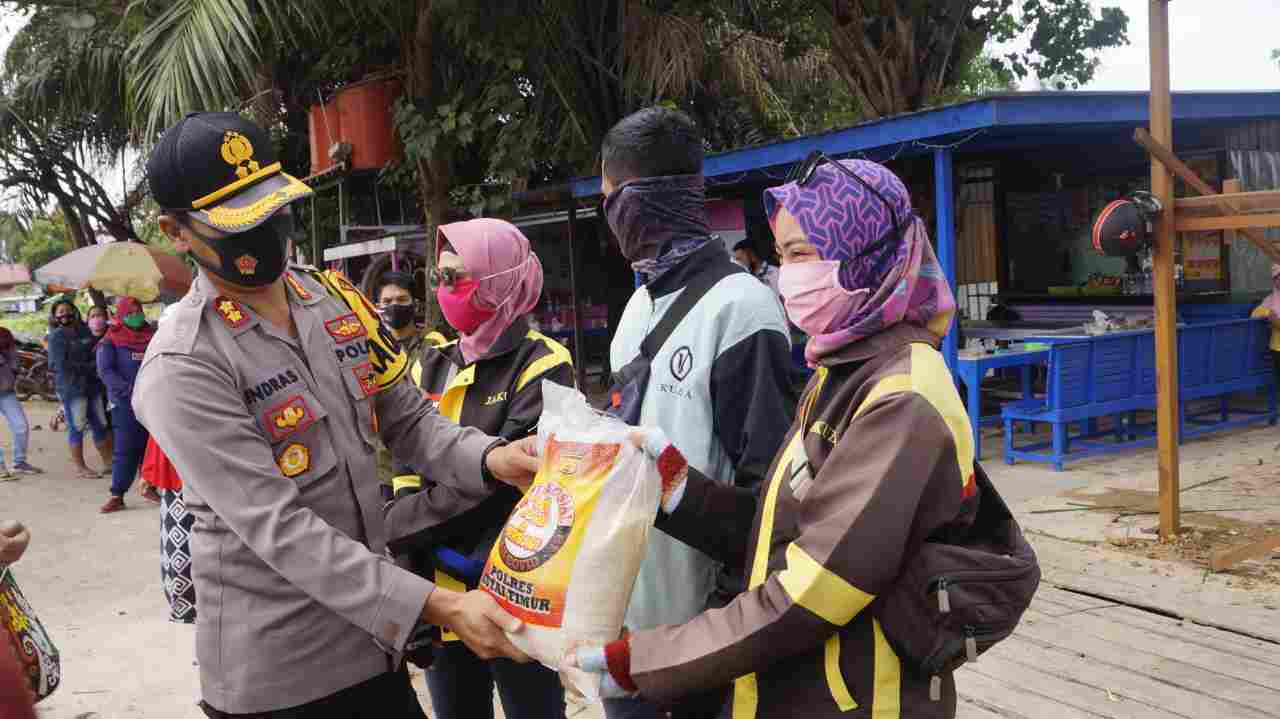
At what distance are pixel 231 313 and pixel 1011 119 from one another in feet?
22.5

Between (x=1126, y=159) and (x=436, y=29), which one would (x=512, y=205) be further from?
(x=1126, y=159)

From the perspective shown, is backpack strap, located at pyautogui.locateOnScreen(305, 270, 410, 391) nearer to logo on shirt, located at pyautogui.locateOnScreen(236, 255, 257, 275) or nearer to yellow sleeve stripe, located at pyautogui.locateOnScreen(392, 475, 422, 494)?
logo on shirt, located at pyautogui.locateOnScreen(236, 255, 257, 275)

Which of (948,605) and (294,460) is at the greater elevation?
(294,460)

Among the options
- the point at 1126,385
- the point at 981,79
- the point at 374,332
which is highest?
the point at 981,79

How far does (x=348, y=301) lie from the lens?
2.27 meters

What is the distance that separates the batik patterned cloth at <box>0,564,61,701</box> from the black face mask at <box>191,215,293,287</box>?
0.92 meters

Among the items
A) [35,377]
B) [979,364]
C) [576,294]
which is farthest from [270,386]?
[35,377]

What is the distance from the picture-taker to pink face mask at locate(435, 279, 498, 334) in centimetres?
294

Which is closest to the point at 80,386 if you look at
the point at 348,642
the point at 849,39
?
the point at 849,39

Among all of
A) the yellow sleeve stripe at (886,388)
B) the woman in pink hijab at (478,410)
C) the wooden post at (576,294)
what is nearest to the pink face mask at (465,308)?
the woman in pink hijab at (478,410)

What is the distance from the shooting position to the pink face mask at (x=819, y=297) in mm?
1812

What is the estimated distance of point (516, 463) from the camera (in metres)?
2.36

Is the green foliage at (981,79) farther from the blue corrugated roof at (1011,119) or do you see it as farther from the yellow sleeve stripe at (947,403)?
the yellow sleeve stripe at (947,403)

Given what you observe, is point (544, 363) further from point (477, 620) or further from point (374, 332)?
point (477, 620)
